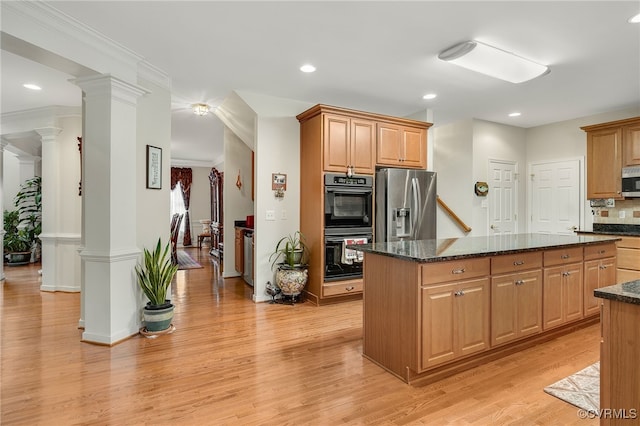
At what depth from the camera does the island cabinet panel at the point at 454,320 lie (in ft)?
7.05

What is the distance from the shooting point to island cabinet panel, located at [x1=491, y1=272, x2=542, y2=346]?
2473 mm

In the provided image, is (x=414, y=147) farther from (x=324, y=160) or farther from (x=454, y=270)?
(x=454, y=270)

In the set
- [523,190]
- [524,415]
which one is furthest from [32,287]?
[523,190]

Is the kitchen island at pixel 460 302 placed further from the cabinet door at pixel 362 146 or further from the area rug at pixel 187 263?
the area rug at pixel 187 263

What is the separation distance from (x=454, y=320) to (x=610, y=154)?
173 inches

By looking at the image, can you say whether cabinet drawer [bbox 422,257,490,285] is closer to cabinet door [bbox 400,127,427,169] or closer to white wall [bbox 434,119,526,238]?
cabinet door [bbox 400,127,427,169]

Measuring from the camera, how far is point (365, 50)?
3.06m

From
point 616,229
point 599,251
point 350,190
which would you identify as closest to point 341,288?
point 350,190

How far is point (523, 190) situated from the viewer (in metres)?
6.10

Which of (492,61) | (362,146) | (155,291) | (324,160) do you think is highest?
(492,61)

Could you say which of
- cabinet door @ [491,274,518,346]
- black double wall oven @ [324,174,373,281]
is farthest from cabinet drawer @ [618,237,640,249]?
black double wall oven @ [324,174,373,281]

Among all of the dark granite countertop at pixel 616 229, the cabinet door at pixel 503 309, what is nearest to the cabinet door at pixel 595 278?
the cabinet door at pixel 503 309

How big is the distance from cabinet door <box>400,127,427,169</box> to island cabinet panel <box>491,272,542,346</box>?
2.28 m

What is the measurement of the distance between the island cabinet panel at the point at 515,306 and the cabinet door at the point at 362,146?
7.17 ft
